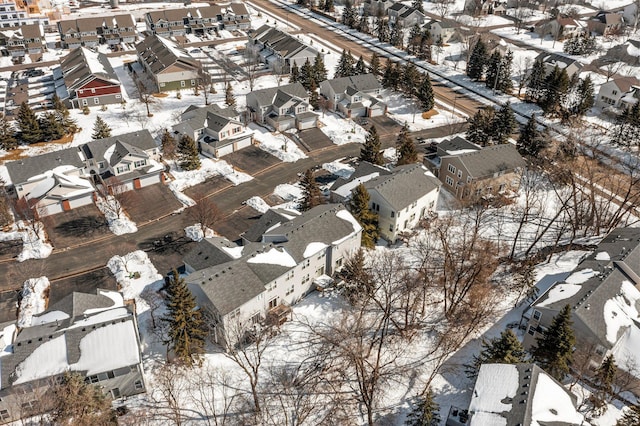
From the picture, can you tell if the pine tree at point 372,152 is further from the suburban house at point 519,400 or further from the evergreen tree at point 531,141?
the suburban house at point 519,400

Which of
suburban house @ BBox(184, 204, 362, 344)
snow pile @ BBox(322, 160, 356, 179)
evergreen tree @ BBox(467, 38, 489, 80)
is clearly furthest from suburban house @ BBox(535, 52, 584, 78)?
suburban house @ BBox(184, 204, 362, 344)

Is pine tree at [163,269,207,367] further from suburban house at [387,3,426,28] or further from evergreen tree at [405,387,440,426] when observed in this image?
suburban house at [387,3,426,28]

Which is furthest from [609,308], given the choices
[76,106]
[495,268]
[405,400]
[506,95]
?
[76,106]

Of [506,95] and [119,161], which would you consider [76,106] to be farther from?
[506,95]

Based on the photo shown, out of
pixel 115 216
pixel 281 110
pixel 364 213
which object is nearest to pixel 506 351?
pixel 364 213

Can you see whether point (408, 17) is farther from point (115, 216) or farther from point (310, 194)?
point (115, 216)

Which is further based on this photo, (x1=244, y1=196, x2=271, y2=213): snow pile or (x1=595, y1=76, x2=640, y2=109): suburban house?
(x1=595, y1=76, x2=640, y2=109): suburban house
